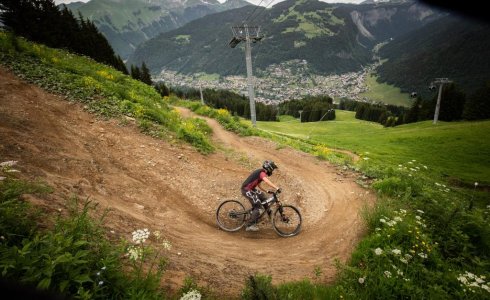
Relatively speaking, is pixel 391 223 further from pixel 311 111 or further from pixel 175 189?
pixel 311 111

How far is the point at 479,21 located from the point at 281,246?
9.46m

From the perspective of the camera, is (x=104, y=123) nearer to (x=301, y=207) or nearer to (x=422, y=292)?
(x=301, y=207)

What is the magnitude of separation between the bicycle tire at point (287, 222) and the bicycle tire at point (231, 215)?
1.36m

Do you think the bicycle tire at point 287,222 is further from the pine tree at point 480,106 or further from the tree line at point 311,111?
the tree line at point 311,111

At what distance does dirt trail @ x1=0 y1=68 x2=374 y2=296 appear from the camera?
27.7 feet

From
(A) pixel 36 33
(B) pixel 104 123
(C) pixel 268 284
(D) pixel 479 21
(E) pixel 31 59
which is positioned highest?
(A) pixel 36 33

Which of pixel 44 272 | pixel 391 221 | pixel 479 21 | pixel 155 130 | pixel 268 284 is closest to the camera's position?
pixel 479 21

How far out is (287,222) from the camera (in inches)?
457

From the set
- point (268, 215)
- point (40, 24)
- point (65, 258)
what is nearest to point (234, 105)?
point (40, 24)

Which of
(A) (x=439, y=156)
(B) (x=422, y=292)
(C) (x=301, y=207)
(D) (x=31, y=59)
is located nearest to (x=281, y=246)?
(C) (x=301, y=207)

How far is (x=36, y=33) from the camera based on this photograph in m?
36.1

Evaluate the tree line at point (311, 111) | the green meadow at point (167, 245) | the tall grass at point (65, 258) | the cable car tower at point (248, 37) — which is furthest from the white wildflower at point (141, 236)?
the tree line at point (311, 111)

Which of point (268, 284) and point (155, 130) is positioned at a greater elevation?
point (155, 130)

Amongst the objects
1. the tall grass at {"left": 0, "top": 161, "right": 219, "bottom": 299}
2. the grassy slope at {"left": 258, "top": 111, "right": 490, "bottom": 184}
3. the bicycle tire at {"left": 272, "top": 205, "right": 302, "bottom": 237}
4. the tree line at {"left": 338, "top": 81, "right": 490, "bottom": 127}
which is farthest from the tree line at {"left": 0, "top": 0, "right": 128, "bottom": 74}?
the tree line at {"left": 338, "top": 81, "right": 490, "bottom": 127}
